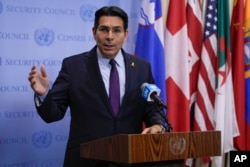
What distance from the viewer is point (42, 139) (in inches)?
100

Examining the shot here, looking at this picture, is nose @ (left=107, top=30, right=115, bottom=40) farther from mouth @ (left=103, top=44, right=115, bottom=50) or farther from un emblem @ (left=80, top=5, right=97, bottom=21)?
un emblem @ (left=80, top=5, right=97, bottom=21)

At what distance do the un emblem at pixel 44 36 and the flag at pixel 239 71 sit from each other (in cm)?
150

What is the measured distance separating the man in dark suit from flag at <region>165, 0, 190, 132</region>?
0.83m

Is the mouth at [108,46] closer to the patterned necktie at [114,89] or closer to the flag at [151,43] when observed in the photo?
the patterned necktie at [114,89]

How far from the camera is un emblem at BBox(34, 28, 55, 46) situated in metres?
2.52

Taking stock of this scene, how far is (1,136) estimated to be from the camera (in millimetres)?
2416

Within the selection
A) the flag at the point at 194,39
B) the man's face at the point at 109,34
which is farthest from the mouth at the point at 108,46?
the flag at the point at 194,39

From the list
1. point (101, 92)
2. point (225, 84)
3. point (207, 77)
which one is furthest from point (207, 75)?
point (101, 92)

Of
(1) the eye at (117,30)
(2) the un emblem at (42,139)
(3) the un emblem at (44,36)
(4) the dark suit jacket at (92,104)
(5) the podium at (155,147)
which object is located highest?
(3) the un emblem at (44,36)

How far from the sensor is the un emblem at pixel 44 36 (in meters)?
2.52

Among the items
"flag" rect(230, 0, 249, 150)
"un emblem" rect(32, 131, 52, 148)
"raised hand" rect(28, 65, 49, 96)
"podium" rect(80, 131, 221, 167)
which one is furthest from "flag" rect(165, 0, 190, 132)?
"podium" rect(80, 131, 221, 167)

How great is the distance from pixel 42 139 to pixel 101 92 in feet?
2.78

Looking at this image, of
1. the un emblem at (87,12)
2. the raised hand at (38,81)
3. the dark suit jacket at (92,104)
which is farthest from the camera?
the un emblem at (87,12)

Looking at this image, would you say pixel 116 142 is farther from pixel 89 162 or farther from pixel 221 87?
pixel 221 87
